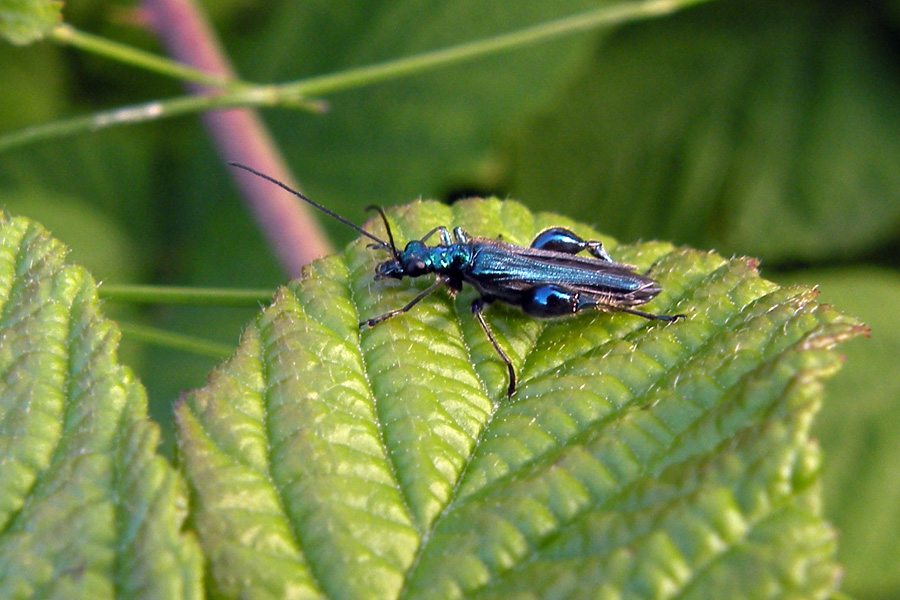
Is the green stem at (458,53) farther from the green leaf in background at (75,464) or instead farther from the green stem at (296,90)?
the green leaf in background at (75,464)

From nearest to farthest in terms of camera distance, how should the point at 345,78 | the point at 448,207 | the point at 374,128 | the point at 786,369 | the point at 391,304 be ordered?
the point at 786,369 < the point at 391,304 < the point at 448,207 < the point at 345,78 < the point at 374,128

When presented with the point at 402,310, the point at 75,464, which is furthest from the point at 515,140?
the point at 75,464

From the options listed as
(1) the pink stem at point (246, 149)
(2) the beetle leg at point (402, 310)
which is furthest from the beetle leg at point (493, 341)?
(1) the pink stem at point (246, 149)

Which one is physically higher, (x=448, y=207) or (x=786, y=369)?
(x=448, y=207)

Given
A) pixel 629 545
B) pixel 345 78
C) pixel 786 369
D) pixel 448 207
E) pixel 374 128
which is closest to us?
pixel 629 545

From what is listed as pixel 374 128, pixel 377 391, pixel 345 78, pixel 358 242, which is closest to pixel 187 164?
pixel 374 128

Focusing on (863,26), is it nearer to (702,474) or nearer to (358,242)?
(358,242)

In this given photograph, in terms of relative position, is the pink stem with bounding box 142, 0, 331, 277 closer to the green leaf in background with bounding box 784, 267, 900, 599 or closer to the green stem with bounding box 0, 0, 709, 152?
the green stem with bounding box 0, 0, 709, 152
